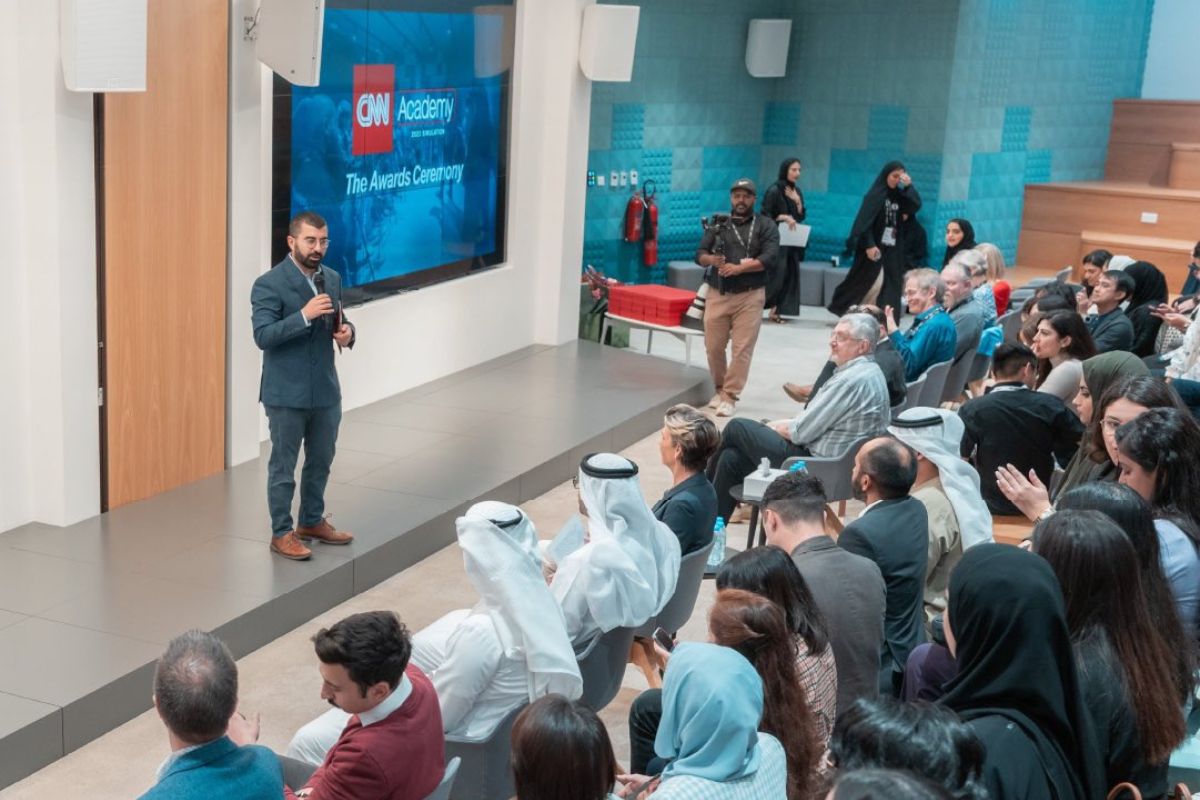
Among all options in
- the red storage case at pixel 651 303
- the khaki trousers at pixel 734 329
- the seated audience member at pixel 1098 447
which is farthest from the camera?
the red storage case at pixel 651 303

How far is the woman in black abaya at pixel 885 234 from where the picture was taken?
12211 millimetres

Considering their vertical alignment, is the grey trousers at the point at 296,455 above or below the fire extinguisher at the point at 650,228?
below

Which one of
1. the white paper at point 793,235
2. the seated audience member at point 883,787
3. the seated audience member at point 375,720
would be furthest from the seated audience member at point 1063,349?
the white paper at point 793,235

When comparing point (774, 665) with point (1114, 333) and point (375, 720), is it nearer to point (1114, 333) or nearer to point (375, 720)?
point (375, 720)

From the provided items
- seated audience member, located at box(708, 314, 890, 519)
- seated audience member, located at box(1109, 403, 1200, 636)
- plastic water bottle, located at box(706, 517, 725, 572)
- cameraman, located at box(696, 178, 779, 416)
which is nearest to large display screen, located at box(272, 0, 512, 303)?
cameraman, located at box(696, 178, 779, 416)

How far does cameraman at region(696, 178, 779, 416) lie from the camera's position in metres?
9.42

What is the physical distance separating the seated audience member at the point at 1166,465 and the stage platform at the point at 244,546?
336cm

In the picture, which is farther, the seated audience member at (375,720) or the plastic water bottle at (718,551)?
the plastic water bottle at (718,551)

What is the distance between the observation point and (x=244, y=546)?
6.16m

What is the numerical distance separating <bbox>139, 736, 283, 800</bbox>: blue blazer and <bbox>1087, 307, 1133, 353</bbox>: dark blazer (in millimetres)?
6273

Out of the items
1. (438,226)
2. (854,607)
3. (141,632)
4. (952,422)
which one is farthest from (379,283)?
(854,607)

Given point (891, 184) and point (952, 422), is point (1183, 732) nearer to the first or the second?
point (952, 422)

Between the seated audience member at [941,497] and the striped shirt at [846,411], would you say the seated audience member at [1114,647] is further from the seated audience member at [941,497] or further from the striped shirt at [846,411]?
the striped shirt at [846,411]

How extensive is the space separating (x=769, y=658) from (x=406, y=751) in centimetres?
90
